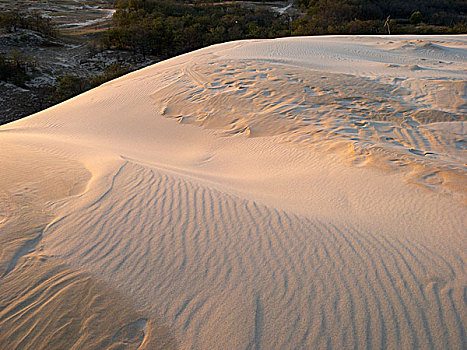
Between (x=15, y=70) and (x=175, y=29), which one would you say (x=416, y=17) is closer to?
(x=175, y=29)

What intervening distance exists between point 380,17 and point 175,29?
17.1 metres

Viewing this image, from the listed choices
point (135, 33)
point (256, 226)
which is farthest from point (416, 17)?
point (256, 226)

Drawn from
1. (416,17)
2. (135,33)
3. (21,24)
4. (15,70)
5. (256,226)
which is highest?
(21,24)

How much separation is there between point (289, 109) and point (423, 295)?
457 centimetres

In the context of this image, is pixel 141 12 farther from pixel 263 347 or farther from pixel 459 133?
pixel 263 347

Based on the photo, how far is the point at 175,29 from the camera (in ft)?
76.6

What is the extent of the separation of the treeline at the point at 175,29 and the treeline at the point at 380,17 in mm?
2428

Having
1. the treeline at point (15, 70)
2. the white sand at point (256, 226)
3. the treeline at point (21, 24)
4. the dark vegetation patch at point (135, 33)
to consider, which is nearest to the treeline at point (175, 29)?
the dark vegetation patch at point (135, 33)

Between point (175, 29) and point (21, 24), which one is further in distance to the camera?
point (175, 29)

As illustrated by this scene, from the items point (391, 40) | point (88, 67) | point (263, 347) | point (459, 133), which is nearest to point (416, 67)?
point (459, 133)

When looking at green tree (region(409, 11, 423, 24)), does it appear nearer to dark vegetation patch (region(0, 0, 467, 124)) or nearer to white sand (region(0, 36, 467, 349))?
dark vegetation patch (region(0, 0, 467, 124))

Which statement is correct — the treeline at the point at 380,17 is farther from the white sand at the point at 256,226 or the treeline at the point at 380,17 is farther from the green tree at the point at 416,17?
the white sand at the point at 256,226

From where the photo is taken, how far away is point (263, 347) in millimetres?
1922

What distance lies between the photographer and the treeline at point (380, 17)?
21.9 meters
